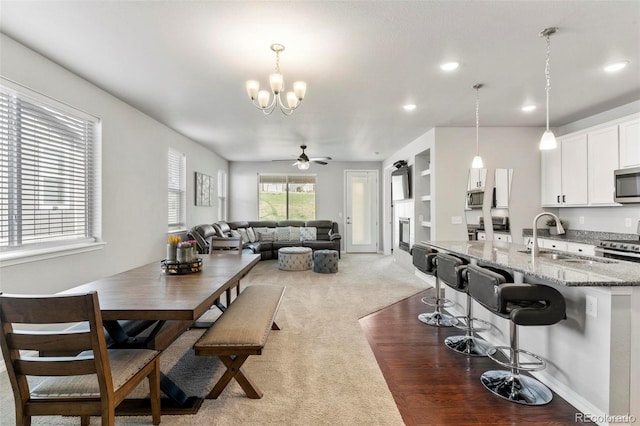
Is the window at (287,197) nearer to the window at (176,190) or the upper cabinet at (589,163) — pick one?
the window at (176,190)

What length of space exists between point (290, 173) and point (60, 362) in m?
7.72

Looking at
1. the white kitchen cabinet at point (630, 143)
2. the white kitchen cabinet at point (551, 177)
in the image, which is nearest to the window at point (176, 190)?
the white kitchen cabinet at point (551, 177)

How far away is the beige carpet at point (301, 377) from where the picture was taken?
1912mm

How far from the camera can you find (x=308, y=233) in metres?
8.05

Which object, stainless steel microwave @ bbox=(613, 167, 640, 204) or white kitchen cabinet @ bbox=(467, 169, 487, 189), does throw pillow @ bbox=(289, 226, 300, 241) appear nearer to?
white kitchen cabinet @ bbox=(467, 169, 487, 189)

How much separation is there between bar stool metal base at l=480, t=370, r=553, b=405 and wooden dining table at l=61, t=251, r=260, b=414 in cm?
205

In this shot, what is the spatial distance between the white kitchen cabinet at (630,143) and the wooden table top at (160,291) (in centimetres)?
455

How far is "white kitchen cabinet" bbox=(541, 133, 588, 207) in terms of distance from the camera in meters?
4.32

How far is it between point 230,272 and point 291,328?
3.84 feet

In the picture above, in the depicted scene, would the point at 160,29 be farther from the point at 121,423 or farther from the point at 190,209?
the point at 190,209

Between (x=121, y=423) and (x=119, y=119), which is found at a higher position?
(x=119, y=119)

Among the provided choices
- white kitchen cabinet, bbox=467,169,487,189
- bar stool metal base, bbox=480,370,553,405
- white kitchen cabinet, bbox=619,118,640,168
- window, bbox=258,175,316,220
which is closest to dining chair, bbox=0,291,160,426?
bar stool metal base, bbox=480,370,553,405

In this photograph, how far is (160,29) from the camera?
231 cm

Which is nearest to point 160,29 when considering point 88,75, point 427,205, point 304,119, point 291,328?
point 88,75
